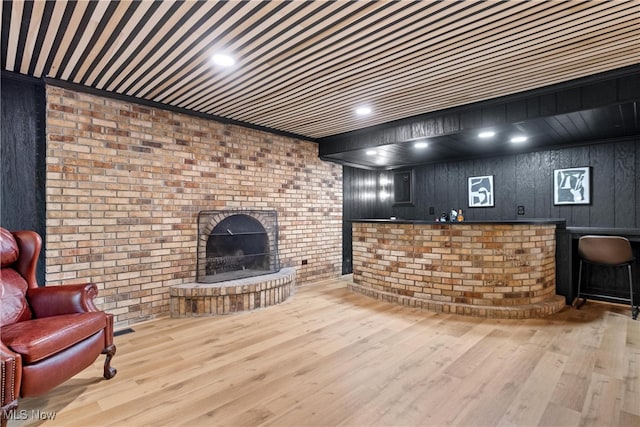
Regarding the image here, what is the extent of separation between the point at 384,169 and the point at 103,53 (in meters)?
5.17

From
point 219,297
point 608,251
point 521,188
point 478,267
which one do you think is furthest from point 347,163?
point 608,251

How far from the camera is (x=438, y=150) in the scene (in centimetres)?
505

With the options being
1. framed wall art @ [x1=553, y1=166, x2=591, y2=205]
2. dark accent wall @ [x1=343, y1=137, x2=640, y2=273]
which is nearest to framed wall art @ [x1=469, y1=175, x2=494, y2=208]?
dark accent wall @ [x1=343, y1=137, x2=640, y2=273]

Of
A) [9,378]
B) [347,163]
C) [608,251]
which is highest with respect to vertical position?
[347,163]

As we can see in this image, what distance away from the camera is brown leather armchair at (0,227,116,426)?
1681 mm

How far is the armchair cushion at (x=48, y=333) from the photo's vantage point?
5.64ft

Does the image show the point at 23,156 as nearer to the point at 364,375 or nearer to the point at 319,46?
the point at 319,46

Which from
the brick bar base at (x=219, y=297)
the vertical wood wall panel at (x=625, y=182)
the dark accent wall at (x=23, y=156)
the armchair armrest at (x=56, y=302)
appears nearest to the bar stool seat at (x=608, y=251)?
the vertical wood wall panel at (x=625, y=182)

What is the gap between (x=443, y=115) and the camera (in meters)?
4.07

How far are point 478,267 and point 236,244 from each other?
3.09m

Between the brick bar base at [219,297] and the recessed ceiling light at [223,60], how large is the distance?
2.39 metres

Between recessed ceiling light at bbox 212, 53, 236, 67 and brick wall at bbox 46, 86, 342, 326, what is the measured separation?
1.44m

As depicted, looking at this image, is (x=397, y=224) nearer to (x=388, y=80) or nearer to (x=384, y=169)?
(x=388, y=80)

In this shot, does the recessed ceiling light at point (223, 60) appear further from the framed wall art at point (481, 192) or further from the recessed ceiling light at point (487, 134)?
the framed wall art at point (481, 192)
